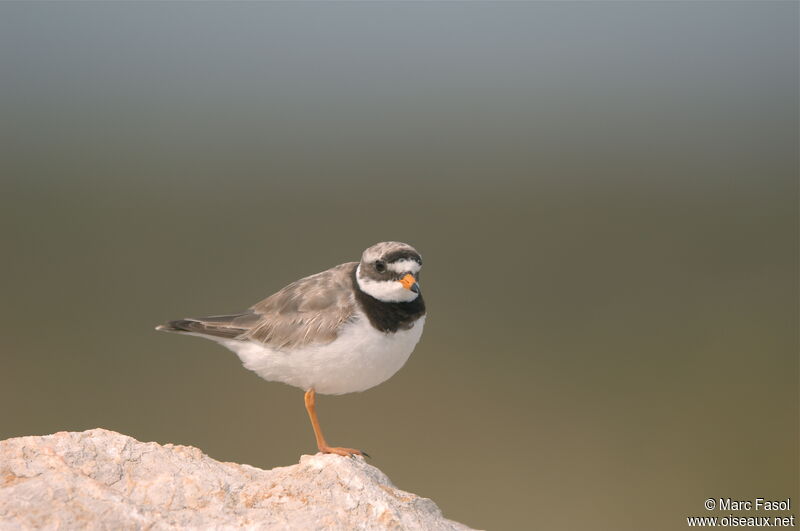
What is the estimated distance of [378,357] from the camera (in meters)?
7.49

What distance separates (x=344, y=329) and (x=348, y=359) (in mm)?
269

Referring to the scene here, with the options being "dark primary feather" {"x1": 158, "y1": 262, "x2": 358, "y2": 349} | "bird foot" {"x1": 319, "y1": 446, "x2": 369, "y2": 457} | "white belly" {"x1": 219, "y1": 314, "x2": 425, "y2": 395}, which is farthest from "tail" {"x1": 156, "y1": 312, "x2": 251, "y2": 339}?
"bird foot" {"x1": 319, "y1": 446, "x2": 369, "y2": 457}

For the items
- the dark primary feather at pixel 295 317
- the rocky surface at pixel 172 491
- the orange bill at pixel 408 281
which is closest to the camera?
the rocky surface at pixel 172 491

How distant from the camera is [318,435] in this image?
25.4ft

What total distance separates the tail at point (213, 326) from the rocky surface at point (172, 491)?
1.96m

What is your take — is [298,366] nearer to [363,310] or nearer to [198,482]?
[363,310]

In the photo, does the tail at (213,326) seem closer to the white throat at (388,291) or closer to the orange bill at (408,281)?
the white throat at (388,291)

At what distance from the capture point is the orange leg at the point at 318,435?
24.8 ft

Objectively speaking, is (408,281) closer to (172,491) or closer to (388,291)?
(388,291)

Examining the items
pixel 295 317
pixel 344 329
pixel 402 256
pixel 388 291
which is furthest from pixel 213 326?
pixel 402 256

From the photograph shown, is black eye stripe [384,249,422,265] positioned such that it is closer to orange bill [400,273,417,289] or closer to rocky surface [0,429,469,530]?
orange bill [400,273,417,289]

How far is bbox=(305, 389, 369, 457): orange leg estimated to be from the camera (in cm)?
757

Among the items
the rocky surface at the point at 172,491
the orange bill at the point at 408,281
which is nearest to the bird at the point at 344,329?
the orange bill at the point at 408,281

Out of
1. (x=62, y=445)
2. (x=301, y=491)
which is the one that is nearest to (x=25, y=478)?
(x=62, y=445)
